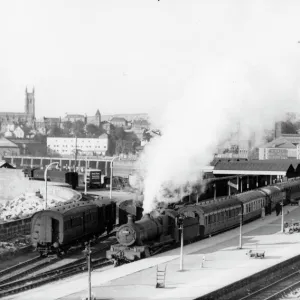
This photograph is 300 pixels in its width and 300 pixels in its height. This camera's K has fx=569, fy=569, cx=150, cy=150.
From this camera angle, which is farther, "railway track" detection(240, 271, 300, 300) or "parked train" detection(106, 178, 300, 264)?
"parked train" detection(106, 178, 300, 264)

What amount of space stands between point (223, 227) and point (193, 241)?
12.4 feet

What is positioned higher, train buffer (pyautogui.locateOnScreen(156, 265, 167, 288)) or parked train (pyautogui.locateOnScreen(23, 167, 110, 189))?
parked train (pyautogui.locateOnScreen(23, 167, 110, 189))

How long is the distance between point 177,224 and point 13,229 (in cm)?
1343

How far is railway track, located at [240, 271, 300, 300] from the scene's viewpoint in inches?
985

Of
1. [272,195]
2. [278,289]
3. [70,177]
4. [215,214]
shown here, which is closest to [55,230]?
[215,214]

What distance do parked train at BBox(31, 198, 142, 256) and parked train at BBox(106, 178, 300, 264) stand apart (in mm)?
3115

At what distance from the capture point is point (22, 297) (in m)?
24.0

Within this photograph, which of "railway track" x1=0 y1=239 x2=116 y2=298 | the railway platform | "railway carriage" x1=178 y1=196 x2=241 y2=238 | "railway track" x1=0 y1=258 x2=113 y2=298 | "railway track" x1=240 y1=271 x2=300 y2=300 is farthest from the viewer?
"railway carriage" x1=178 y1=196 x2=241 y2=238

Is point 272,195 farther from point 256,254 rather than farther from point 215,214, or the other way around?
point 256,254

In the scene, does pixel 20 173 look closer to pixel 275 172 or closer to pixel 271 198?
pixel 275 172

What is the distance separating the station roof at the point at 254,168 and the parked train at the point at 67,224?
3624cm

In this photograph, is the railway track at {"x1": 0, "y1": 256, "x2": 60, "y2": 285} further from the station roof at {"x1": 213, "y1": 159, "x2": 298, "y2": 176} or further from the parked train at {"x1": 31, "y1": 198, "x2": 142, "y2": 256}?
the station roof at {"x1": 213, "y1": 159, "x2": 298, "y2": 176}

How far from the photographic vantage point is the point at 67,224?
3284 cm

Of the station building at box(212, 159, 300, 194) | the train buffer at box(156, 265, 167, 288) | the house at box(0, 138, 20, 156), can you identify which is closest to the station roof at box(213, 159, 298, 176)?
the station building at box(212, 159, 300, 194)
